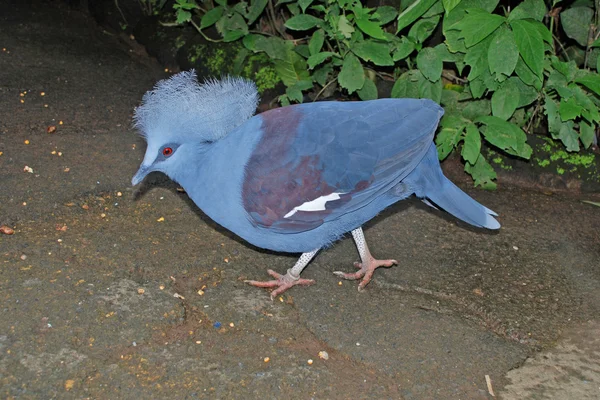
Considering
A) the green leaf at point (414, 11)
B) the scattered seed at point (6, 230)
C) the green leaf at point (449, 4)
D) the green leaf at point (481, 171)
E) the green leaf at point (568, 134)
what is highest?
the green leaf at point (449, 4)

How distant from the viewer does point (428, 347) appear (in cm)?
335

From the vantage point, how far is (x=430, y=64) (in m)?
4.30

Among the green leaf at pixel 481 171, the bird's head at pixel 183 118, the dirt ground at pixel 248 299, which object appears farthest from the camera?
the green leaf at pixel 481 171

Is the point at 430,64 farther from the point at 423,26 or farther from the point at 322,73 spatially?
the point at 322,73

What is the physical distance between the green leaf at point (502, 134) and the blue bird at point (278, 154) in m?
0.84

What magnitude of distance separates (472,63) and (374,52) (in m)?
0.63

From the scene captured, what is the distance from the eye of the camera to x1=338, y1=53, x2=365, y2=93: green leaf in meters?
4.44

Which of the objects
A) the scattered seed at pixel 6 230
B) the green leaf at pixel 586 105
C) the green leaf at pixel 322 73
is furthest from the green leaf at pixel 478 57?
the scattered seed at pixel 6 230

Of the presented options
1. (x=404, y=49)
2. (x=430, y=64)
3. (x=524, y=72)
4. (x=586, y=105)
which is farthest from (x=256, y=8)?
(x=586, y=105)

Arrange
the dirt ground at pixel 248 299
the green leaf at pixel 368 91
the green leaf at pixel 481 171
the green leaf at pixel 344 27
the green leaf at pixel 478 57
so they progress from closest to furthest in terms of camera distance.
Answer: the dirt ground at pixel 248 299 → the green leaf at pixel 478 57 → the green leaf at pixel 344 27 → the green leaf at pixel 481 171 → the green leaf at pixel 368 91

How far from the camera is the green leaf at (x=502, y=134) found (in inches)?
164

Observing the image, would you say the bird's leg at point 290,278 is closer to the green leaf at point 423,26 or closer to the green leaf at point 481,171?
the green leaf at point 481,171

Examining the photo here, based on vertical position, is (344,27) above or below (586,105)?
above

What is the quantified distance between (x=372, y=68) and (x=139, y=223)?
205 cm
